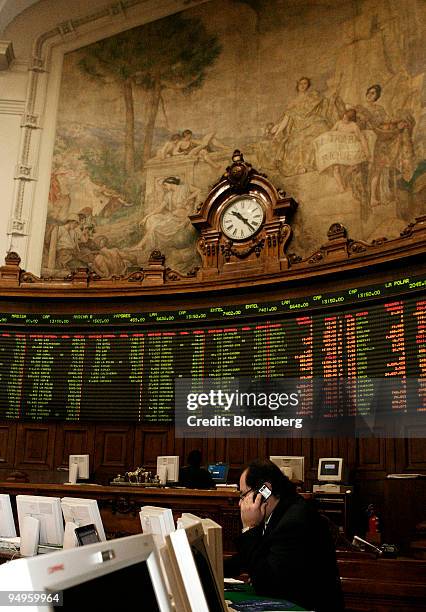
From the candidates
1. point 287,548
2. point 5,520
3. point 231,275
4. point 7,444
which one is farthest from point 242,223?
point 287,548

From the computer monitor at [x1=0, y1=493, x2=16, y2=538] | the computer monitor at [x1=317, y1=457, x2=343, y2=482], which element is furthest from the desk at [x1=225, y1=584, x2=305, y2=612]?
the computer monitor at [x1=317, y1=457, x2=343, y2=482]

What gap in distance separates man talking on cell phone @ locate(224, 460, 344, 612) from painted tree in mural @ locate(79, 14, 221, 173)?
847 cm

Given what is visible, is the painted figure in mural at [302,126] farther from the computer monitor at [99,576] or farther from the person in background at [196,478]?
the computer monitor at [99,576]

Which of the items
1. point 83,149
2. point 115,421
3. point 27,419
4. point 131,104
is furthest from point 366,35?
point 27,419

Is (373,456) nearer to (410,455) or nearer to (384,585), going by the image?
(410,455)

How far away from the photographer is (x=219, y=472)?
8.09m

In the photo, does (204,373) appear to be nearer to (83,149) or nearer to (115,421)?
(115,421)

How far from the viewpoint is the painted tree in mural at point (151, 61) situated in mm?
11469

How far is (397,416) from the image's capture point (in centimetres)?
730

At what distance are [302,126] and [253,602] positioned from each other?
28.0 feet

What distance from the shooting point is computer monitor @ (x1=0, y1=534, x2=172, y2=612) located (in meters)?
0.96

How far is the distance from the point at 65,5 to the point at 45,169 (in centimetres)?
372

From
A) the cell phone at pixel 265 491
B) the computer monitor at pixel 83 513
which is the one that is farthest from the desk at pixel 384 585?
the computer monitor at pixel 83 513

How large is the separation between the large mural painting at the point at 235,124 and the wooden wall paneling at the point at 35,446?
2.84m
